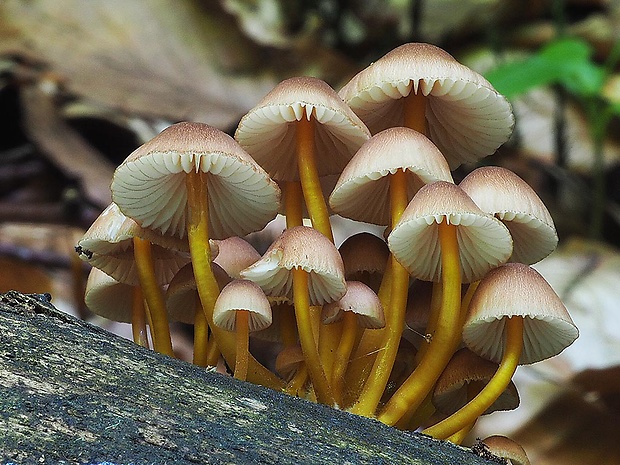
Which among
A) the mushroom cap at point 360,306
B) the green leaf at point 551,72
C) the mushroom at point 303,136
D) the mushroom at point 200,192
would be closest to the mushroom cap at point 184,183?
the mushroom at point 200,192

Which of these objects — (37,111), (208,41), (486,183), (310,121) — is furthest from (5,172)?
(486,183)

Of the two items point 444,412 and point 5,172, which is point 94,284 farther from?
point 5,172

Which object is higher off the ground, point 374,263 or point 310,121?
point 310,121

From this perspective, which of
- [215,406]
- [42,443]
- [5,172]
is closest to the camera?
→ [42,443]

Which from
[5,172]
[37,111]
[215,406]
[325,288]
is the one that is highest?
[37,111]

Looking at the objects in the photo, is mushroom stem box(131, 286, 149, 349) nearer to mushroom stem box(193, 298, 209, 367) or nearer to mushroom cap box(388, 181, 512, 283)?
mushroom stem box(193, 298, 209, 367)

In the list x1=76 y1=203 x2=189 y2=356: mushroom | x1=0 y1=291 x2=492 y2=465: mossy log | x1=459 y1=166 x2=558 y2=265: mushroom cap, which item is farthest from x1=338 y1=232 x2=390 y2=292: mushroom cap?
x1=0 y1=291 x2=492 y2=465: mossy log

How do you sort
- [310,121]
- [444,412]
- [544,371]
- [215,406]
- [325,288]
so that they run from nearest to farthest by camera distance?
[215,406]
[325,288]
[310,121]
[444,412]
[544,371]

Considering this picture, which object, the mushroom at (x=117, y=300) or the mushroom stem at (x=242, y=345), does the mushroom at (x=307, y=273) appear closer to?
the mushroom stem at (x=242, y=345)
